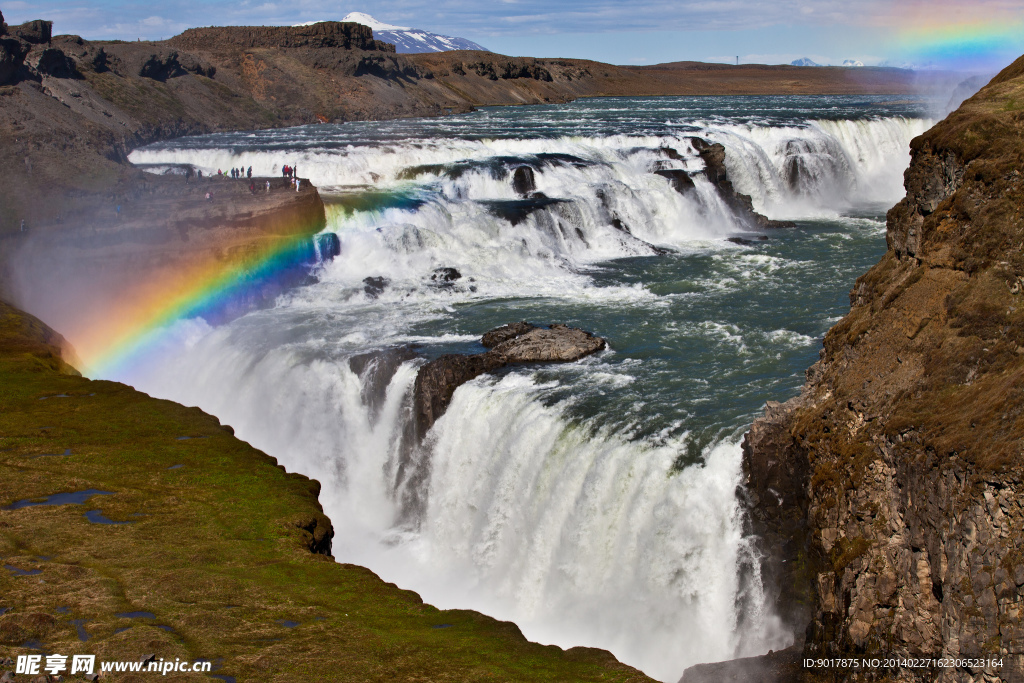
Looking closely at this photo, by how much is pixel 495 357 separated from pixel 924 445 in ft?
37.5

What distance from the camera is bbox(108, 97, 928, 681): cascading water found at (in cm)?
1448

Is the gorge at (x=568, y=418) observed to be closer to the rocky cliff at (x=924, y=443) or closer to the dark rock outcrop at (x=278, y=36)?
the rocky cliff at (x=924, y=443)

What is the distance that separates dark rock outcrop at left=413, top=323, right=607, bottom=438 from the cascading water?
499 mm

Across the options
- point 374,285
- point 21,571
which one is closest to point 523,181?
point 374,285

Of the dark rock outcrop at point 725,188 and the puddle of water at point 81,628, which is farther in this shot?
the dark rock outcrop at point 725,188

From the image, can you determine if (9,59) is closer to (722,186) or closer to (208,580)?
(722,186)

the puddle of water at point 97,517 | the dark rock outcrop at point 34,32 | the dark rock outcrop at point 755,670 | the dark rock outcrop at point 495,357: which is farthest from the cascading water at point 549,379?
the dark rock outcrop at point 34,32

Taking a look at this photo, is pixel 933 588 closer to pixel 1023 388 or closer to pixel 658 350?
pixel 1023 388

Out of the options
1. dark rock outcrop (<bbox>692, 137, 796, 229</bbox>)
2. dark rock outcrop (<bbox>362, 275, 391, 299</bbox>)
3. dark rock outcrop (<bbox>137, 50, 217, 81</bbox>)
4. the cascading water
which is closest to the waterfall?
the cascading water

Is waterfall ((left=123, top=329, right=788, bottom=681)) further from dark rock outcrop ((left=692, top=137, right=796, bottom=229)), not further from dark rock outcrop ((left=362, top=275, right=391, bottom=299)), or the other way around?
dark rock outcrop ((left=692, top=137, right=796, bottom=229))

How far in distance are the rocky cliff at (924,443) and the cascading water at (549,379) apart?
47.9 inches

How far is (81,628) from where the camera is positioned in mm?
9805

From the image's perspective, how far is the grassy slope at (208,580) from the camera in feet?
31.6

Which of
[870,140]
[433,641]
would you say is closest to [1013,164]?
[433,641]
